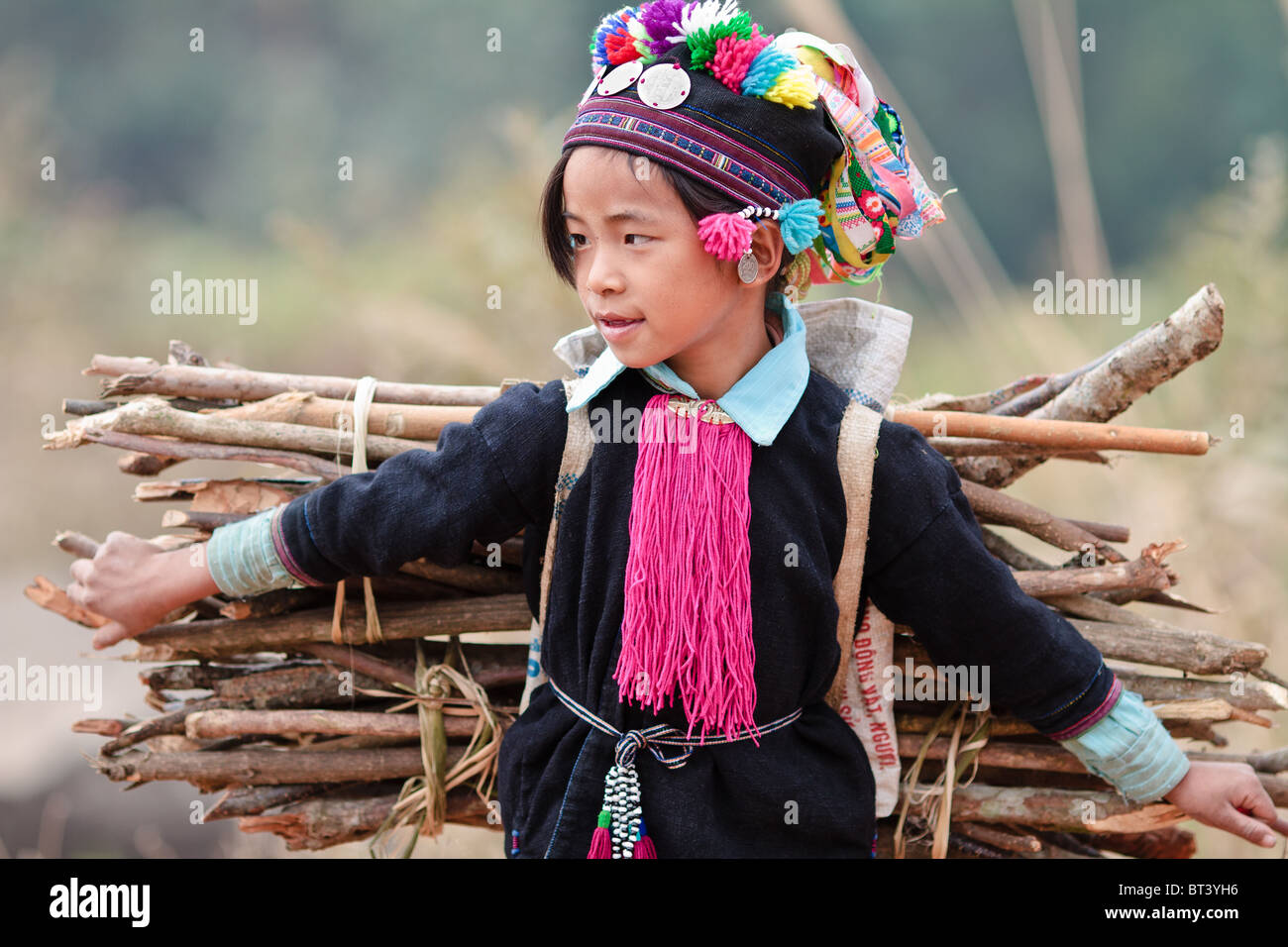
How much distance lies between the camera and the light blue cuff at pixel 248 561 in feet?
5.63

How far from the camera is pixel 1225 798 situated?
178 centimetres

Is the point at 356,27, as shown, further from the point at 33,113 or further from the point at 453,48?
the point at 33,113

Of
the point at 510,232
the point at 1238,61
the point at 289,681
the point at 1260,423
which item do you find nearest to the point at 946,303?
the point at 1260,423

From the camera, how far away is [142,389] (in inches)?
74.8

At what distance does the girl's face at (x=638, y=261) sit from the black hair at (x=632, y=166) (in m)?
0.01

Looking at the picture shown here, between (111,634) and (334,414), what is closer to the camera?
(111,634)

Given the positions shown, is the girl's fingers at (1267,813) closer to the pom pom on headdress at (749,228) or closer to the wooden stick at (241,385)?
the pom pom on headdress at (749,228)

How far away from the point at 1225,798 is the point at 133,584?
72.2 inches

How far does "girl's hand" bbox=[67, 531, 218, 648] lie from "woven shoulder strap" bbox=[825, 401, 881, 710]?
103 cm

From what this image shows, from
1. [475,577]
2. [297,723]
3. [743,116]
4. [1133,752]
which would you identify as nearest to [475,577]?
[475,577]

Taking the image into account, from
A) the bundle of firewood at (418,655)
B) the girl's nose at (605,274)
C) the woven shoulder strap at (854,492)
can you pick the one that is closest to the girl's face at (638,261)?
the girl's nose at (605,274)

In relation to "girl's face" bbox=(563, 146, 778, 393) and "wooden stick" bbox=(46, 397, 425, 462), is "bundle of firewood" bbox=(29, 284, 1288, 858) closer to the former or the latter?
"wooden stick" bbox=(46, 397, 425, 462)

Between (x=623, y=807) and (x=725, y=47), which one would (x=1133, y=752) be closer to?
(x=623, y=807)

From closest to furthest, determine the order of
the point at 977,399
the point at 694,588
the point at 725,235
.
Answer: the point at 725,235 < the point at 694,588 < the point at 977,399
